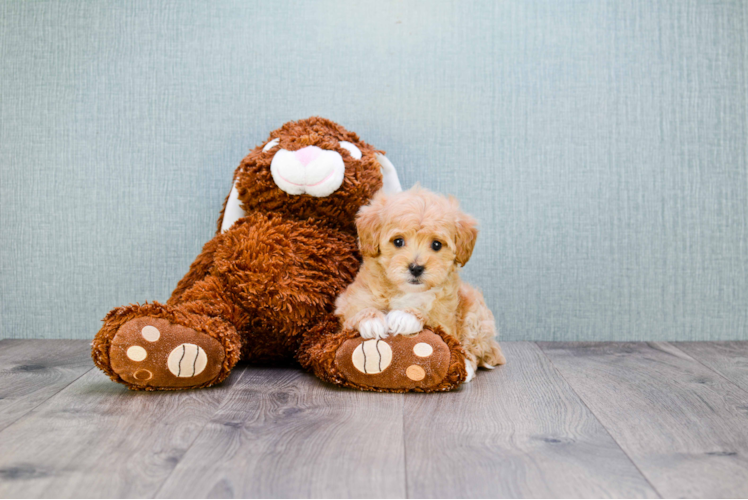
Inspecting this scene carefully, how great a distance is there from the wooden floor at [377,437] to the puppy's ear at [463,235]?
12.5 inches

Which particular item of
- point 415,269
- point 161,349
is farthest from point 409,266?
point 161,349

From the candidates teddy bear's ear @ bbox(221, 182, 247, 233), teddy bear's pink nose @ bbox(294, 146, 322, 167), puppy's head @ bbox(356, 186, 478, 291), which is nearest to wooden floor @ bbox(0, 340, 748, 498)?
puppy's head @ bbox(356, 186, 478, 291)

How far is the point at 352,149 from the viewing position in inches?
65.4

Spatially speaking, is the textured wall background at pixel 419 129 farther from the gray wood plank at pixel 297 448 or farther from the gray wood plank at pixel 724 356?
the gray wood plank at pixel 297 448

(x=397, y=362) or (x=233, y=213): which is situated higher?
(x=233, y=213)

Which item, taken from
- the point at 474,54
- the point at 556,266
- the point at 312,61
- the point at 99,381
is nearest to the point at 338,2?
the point at 312,61

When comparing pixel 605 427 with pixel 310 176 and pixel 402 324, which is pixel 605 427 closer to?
pixel 402 324

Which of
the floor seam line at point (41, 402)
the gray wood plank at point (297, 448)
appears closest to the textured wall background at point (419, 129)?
the floor seam line at point (41, 402)

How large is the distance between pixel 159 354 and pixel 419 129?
1.07 m

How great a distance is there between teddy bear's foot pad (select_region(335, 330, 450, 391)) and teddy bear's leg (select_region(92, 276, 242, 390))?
0.97 feet

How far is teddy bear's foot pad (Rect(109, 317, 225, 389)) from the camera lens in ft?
4.30

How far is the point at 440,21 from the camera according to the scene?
1.93 meters

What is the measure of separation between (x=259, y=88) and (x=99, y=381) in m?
1.00

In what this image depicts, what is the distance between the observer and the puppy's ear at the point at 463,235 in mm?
1404
